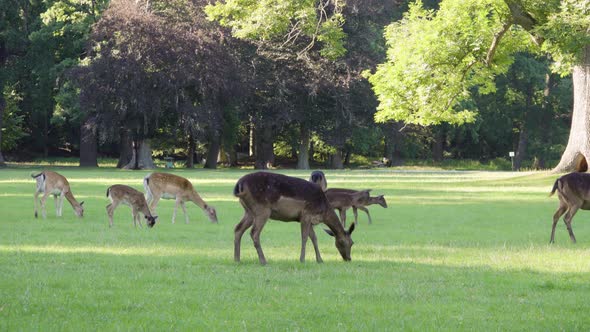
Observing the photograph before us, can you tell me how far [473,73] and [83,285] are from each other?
2811cm

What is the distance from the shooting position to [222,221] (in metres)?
21.2

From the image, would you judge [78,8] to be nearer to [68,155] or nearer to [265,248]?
[68,155]

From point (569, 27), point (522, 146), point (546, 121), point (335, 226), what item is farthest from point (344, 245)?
point (522, 146)

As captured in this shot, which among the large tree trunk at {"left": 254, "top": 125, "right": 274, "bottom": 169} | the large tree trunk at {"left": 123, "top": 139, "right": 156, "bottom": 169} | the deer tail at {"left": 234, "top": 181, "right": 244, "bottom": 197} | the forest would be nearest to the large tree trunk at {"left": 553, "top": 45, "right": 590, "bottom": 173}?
the forest

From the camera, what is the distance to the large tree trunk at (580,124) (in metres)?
34.5

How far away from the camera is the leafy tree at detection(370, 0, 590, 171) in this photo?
3133 centimetres

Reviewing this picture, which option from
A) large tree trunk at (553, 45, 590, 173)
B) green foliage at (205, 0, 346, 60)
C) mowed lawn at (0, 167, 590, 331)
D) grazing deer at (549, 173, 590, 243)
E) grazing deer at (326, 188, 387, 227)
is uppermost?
green foliage at (205, 0, 346, 60)

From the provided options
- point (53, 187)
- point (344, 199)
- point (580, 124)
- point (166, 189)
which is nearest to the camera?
point (344, 199)

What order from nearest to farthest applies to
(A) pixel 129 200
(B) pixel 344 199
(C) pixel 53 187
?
(B) pixel 344 199 < (A) pixel 129 200 < (C) pixel 53 187

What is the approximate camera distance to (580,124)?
35.0 metres

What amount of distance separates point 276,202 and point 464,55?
2198 centimetres

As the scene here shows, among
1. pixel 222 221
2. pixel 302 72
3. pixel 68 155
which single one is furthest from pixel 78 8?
pixel 222 221

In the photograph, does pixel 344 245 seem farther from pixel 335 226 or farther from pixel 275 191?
pixel 275 191

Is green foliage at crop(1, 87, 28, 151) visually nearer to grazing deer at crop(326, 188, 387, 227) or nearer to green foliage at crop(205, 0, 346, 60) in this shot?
green foliage at crop(205, 0, 346, 60)
